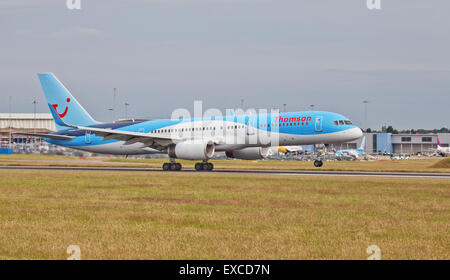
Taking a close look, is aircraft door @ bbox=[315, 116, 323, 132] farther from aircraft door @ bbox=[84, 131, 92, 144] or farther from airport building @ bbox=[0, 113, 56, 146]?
airport building @ bbox=[0, 113, 56, 146]

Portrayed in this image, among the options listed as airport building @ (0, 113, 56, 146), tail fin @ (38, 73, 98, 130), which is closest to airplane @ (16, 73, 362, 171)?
tail fin @ (38, 73, 98, 130)

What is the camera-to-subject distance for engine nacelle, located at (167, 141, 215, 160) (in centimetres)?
4703

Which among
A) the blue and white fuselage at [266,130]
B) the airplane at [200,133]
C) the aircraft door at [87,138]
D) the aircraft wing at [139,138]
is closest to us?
the blue and white fuselage at [266,130]

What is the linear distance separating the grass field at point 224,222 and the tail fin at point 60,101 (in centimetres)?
3088

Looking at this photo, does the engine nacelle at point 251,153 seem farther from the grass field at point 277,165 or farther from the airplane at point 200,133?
the grass field at point 277,165

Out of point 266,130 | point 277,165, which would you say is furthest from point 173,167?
point 277,165

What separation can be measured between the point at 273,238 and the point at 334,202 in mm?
9143

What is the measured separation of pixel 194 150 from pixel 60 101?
18.8 metres

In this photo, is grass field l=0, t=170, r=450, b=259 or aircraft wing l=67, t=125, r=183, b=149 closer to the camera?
grass field l=0, t=170, r=450, b=259

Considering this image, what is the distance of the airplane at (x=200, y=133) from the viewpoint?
46906 millimetres

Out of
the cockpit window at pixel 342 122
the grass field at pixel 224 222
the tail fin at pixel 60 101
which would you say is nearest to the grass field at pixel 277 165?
the tail fin at pixel 60 101

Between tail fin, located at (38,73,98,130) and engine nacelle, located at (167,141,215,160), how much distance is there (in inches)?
609
